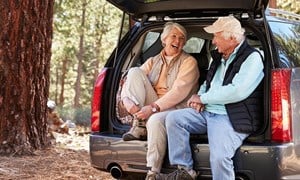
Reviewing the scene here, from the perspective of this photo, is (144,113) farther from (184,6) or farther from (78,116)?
(78,116)

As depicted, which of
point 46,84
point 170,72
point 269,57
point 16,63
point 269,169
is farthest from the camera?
point 46,84

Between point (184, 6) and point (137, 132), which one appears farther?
point (184, 6)

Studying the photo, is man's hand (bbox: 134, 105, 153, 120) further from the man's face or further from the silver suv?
the man's face

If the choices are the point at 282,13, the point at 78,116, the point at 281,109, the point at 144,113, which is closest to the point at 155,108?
the point at 144,113

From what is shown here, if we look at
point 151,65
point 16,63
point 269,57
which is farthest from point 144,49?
point 16,63

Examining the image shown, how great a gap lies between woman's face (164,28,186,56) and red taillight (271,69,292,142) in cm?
100

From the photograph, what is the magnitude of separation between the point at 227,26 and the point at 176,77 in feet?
2.06

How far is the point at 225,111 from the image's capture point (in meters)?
3.81

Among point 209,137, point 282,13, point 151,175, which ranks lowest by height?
point 151,175

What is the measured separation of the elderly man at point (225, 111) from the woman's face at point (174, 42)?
420mm

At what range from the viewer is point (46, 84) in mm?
7133

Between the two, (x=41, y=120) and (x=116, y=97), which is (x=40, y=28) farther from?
(x=116, y=97)

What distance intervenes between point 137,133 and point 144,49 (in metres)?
1.00

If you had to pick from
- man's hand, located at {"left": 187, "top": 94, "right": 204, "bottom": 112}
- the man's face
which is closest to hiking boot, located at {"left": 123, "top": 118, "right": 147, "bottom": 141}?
man's hand, located at {"left": 187, "top": 94, "right": 204, "bottom": 112}
